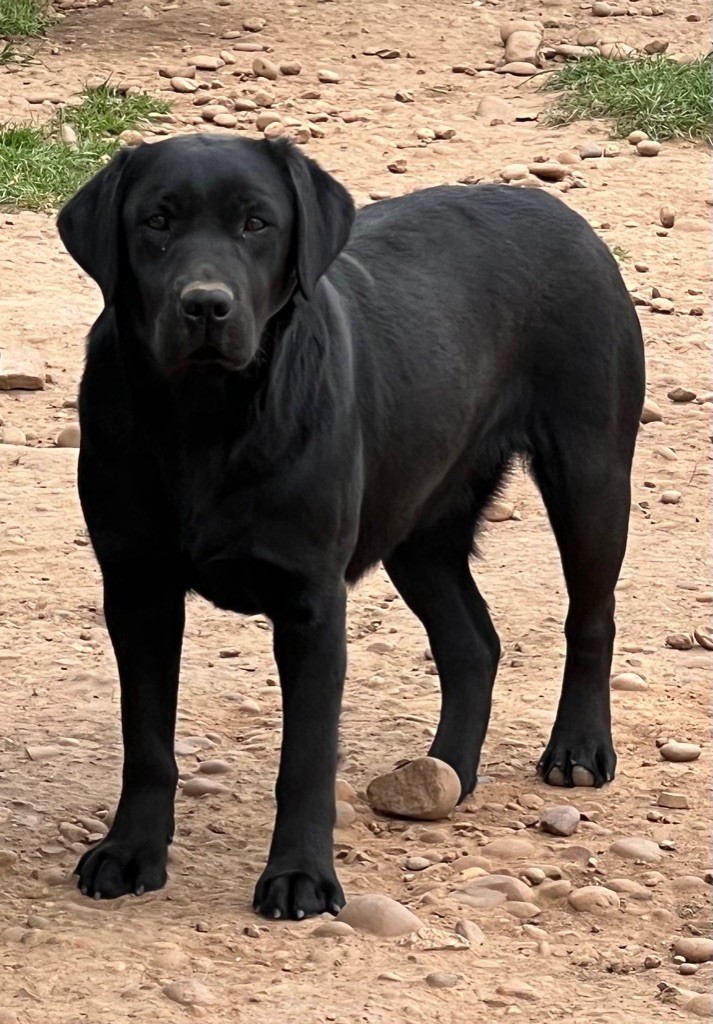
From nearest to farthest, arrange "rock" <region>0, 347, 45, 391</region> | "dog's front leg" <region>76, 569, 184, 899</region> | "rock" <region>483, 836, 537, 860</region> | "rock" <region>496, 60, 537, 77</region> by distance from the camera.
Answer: "dog's front leg" <region>76, 569, 184, 899</region> → "rock" <region>483, 836, 537, 860</region> → "rock" <region>0, 347, 45, 391</region> → "rock" <region>496, 60, 537, 77</region>

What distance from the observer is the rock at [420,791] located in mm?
4562

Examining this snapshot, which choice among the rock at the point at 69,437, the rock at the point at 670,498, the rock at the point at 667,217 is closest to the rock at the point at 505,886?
the rock at the point at 670,498

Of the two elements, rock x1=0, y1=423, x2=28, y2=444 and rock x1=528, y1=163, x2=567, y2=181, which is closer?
rock x1=0, y1=423, x2=28, y2=444

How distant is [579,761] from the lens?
15.9ft

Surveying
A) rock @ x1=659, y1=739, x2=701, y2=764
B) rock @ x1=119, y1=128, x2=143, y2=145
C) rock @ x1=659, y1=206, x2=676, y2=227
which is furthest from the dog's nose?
rock @ x1=119, y1=128, x2=143, y2=145

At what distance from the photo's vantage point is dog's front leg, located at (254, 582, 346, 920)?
3947mm

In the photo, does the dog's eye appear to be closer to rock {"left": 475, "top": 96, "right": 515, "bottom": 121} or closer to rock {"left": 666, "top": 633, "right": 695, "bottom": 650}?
rock {"left": 666, "top": 633, "right": 695, "bottom": 650}

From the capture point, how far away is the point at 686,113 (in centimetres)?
1044

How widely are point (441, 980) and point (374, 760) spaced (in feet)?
4.43

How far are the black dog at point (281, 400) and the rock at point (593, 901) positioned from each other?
0.55 m

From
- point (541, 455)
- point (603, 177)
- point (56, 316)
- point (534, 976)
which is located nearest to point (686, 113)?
point (603, 177)

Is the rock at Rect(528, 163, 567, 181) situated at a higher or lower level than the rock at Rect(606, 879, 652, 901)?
lower

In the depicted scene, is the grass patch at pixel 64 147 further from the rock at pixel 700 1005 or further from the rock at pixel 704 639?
the rock at pixel 700 1005

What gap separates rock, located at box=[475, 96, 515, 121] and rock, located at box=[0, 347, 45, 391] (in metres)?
4.17
